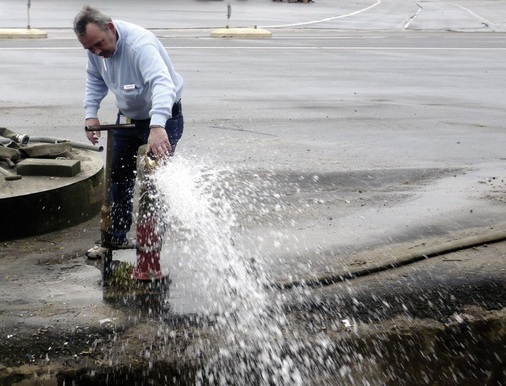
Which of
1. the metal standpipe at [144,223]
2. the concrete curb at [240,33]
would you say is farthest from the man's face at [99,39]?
the concrete curb at [240,33]

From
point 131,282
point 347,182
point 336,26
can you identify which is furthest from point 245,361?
point 336,26

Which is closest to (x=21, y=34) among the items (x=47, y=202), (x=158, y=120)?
(x=47, y=202)

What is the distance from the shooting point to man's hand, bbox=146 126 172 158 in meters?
5.14

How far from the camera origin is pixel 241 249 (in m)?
6.38

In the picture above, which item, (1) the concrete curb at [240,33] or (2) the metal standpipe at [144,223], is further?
(1) the concrete curb at [240,33]

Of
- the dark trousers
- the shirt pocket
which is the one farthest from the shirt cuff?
the dark trousers

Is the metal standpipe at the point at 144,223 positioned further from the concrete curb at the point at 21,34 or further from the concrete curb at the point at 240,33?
the concrete curb at the point at 240,33

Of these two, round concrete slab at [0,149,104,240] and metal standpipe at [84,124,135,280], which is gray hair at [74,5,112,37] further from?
round concrete slab at [0,149,104,240]

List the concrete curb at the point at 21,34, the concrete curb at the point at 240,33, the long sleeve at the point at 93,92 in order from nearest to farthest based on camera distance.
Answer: the long sleeve at the point at 93,92
the concrete curb at the point at 21,34
the concrete curb at the point at 240,33

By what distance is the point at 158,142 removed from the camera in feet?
16.9

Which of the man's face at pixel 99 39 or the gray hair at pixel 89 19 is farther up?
the gray hair at pixel 89 19

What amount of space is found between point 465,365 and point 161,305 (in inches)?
77.5

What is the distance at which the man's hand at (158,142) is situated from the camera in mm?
5137

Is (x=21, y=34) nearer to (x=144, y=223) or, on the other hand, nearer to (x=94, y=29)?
(x=94, y=29)
